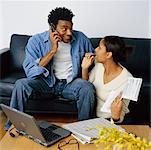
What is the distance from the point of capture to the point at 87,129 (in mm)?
1388

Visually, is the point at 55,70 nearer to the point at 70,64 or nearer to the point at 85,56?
the point at 70,64

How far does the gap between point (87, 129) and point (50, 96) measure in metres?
0.87

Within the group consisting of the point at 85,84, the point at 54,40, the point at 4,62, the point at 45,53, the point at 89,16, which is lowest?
the point at 85,84

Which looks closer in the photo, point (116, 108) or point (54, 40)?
point (116, 108)

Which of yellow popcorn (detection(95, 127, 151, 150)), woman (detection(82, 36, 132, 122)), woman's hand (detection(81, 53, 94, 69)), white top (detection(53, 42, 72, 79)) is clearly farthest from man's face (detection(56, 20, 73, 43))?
yellow popcorn (detection(95, 127, 151, 150))

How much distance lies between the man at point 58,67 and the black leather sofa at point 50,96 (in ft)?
0.32

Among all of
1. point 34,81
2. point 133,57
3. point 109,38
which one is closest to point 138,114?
point 133,57

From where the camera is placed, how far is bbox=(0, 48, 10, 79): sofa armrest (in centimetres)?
258

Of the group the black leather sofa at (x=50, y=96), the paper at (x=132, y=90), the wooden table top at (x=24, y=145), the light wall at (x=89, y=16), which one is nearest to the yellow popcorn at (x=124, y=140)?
the wooden table top at (x=24, y=145)

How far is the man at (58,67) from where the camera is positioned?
6.96 ft

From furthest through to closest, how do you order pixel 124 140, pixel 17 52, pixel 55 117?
pixel 17 52, pixel 55 117, pixel 124 140

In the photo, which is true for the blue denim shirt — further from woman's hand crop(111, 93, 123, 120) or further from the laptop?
the laptop

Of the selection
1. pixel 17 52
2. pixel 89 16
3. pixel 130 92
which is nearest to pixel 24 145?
pixel 130 92

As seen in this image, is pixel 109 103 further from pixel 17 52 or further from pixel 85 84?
pixel 17 52
